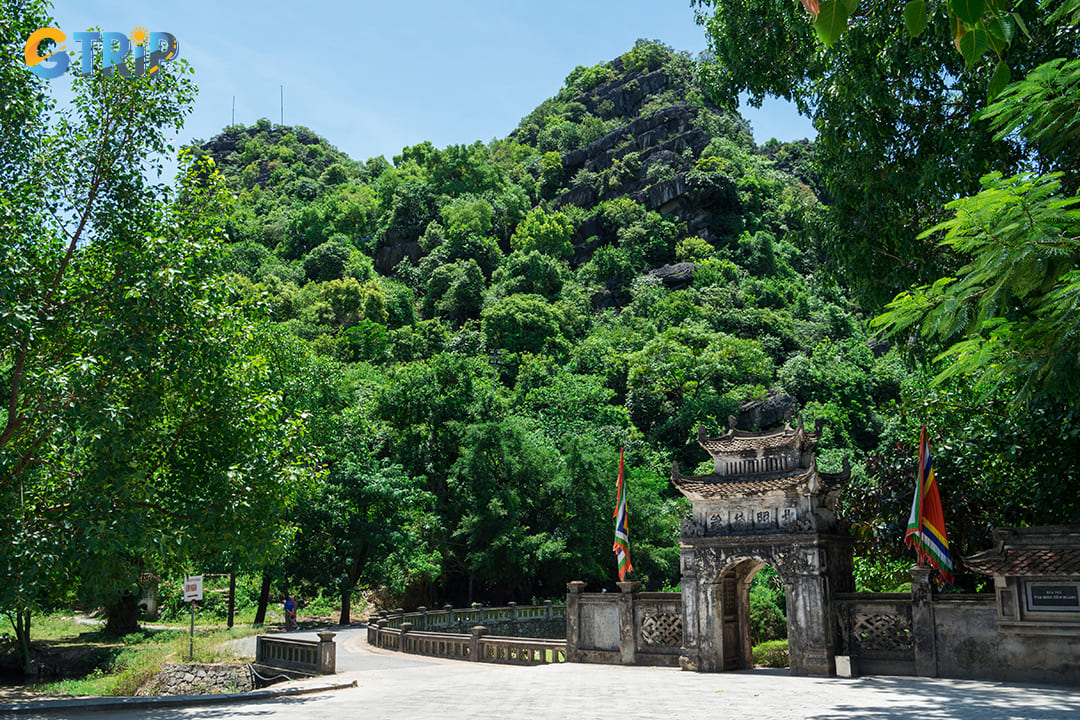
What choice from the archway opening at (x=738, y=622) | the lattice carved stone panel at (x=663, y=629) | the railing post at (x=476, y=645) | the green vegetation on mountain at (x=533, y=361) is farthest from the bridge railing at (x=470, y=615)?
the lattice carved stone panel at (x=663, y=629)

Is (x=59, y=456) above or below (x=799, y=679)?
above

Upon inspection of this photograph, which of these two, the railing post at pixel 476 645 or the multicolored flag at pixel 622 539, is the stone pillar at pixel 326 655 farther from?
the multicolored flag at pixel 622 539

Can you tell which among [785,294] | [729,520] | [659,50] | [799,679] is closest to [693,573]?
[729,520]

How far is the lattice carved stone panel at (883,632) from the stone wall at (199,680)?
690 inches

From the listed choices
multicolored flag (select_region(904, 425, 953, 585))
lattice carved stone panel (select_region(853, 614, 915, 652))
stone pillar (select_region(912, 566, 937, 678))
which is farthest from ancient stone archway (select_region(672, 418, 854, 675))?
multicolored flag (select_region(904, 425, 953, 585))

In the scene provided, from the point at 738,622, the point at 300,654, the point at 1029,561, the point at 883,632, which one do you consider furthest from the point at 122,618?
the point at 1029,561

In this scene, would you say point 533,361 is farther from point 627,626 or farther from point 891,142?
point 891,142

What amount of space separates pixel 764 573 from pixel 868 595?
17.9 m

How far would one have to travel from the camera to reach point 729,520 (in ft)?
61.9

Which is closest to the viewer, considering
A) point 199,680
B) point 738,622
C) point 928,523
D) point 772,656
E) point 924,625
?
point 924,625

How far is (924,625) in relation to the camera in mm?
16328

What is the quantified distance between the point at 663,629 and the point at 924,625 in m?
6.25

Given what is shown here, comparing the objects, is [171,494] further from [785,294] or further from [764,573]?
[785,294]

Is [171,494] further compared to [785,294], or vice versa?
[785,294]
